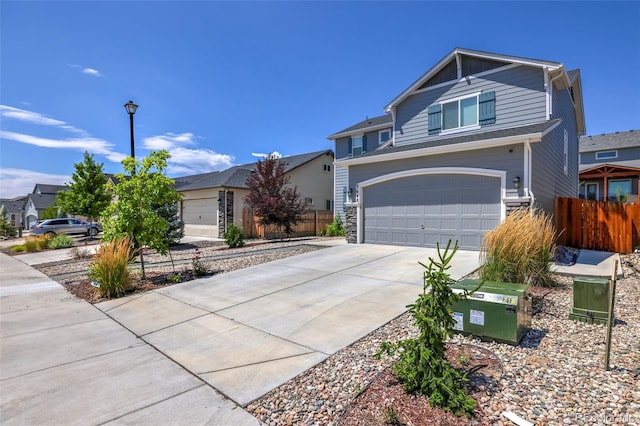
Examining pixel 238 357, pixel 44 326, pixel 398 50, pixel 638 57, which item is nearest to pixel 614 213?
pixel 638 57

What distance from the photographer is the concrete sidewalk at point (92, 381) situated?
8.43 feet

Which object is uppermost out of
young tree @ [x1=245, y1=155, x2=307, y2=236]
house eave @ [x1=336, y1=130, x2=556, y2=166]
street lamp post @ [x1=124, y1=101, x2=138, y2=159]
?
street lamp post @ [x1=124, y1=101, x2=138, y2=159]

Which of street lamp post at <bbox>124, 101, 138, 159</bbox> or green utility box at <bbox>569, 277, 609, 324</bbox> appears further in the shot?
street lamp post at <bbox>124, 101, 138, 159</bbox>

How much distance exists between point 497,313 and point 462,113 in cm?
1015

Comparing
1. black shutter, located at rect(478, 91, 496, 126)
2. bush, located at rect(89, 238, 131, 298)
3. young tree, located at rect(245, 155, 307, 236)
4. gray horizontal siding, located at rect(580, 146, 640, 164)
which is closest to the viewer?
bush, located at rect(89, 238, 131, 298)

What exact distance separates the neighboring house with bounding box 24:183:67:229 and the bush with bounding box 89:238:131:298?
4537 cm

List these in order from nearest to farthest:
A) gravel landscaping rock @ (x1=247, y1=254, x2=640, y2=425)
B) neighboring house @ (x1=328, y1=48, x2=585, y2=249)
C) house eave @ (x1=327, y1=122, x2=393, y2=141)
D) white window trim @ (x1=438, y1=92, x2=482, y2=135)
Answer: gravel landscaping rock @ (x1=247, y1=254, x2=640, y2=425), neighboring house @ (x1=328, y1=48, x2=585, y2=249), white window trim @ (x1=438, y1=92, x2=482, y2=135), house eave @ (x1=327, y1=122, x2=393, y2=141)

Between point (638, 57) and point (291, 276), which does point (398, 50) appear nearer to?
point (638, 57)

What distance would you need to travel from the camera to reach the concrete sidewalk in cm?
257

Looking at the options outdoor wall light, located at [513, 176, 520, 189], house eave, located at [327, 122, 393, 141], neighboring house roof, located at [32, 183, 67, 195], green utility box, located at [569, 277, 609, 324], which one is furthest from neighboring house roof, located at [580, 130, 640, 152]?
neighboring house roof, located at [32, 183, 67, 195]

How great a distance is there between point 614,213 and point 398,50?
8833 millimetres

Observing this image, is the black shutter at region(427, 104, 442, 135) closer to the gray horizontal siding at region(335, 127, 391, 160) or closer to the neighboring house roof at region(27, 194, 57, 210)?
the gray horizontal siding at region(335, 127, 391, 160)

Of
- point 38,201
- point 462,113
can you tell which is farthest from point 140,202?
point 38,201

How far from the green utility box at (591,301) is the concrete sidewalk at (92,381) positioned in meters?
4.26
